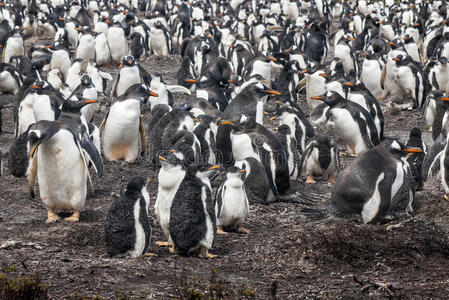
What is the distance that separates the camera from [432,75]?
14562 mm

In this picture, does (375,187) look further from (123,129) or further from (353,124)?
(123,129)

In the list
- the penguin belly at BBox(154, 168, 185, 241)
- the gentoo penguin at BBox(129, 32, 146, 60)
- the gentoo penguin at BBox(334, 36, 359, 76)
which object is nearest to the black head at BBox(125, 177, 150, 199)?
the penguin belly at BBox(154, 168, 185, 241)

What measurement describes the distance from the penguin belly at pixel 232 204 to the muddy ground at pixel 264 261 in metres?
0.19

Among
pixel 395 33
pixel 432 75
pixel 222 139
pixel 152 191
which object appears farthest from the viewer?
pixel 395 33

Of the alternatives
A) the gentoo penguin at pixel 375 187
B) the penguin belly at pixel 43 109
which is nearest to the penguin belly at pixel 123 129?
the penguin belly at pixel 43 109

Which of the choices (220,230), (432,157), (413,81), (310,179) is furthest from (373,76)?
(220,230)

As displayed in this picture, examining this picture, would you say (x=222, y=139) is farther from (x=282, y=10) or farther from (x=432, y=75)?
(x=282, y=10)

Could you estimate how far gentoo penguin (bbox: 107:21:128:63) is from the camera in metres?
19.0

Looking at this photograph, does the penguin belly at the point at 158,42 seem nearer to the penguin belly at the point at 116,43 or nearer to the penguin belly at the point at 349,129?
the penguin belly at the point at 116,43

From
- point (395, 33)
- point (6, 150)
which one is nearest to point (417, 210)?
point (6, 150)

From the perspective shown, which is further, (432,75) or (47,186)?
(432,75)

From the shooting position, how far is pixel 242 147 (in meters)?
8.29

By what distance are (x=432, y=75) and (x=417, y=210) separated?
793 cm

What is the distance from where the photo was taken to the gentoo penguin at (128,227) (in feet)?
19.0
